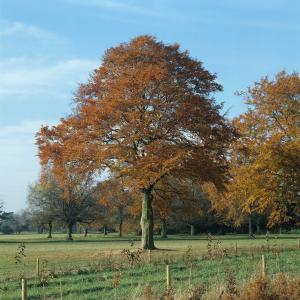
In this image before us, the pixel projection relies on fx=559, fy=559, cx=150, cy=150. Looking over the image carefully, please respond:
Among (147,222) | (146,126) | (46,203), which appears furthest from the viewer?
(46,203)

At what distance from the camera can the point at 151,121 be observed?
35375 millimetres

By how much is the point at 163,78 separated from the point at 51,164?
1080 cm

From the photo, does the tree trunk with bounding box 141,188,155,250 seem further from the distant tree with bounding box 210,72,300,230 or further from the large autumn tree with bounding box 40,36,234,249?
the distant tree with bounding box 210,72,300,230

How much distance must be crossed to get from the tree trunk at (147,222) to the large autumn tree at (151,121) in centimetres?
10

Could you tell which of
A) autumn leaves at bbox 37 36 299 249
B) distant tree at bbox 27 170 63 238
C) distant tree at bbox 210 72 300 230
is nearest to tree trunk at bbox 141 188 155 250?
autumn leaves at bbox 37 36 299 249

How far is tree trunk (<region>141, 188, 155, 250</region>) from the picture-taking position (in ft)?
124

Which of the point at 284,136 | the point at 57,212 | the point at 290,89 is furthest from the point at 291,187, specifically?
the point at 57,212

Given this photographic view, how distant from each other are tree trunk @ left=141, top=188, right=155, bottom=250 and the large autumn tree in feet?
0.34

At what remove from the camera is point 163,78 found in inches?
1387

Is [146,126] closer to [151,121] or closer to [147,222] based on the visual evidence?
[151,121]

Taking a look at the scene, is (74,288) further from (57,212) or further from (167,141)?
(57,212)

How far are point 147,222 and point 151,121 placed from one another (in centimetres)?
740

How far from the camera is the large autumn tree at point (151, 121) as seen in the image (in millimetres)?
34656


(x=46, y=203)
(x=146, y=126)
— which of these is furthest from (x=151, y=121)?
(x=46, y=203)
